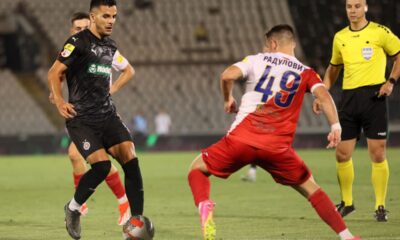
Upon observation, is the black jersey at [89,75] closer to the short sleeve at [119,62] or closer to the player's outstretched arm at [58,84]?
the player's outstretched arm at [58,84]

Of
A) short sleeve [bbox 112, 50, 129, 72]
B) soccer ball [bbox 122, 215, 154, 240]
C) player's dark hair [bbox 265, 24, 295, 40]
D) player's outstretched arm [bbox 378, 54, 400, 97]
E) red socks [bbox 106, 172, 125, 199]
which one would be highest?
player's dark hair [bbox 265, 24, 295, 40]

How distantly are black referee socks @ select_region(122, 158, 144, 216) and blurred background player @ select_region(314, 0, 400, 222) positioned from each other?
255 centimetres

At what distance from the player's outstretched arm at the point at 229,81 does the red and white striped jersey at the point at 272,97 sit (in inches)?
4.3

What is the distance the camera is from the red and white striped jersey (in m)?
6.72

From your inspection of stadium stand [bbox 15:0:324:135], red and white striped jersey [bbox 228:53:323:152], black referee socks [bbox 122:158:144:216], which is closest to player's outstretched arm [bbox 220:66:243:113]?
red and white striped jersey [bbox 228:53:323:152]

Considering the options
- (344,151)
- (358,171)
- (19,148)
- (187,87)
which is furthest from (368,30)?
(187,87)

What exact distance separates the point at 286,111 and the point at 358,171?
10.3 meters

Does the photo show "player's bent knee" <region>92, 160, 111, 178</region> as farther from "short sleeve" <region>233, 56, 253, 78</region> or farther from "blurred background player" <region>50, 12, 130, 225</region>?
"short sleeve" <region>233, 56, 253, 78</region>

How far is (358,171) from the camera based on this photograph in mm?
16797

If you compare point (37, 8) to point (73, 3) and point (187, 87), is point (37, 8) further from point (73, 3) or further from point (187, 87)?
point (187, 87)

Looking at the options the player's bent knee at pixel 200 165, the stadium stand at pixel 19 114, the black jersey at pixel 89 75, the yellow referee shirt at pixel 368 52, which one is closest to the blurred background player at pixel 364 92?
the yellow referee shirt at pixel 368 52

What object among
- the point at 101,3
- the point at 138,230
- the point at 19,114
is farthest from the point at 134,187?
the point at 19,114

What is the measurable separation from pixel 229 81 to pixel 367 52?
3.34m

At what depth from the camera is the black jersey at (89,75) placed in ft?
25.7
